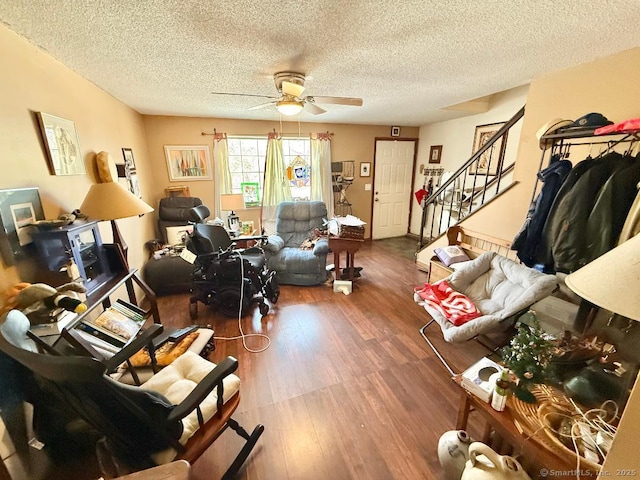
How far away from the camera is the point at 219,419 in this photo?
4.00 feet

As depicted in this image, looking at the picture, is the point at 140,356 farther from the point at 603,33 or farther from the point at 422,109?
the point at 422,109

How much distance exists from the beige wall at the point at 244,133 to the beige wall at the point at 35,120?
4.08 ft

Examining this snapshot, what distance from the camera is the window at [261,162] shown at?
173 inches

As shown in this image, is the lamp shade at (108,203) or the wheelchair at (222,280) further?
the wheelchair at (222,280)

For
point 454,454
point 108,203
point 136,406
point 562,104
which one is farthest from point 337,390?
point 562,104

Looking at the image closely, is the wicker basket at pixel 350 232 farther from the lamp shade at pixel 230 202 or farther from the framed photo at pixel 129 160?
the framed photo at pixel 129 160

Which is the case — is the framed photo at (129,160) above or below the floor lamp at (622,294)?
above

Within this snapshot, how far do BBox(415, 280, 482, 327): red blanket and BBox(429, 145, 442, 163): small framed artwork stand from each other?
3330 mm

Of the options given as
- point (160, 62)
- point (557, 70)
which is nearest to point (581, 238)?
point (557, 70)

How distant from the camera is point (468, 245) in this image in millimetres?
3010

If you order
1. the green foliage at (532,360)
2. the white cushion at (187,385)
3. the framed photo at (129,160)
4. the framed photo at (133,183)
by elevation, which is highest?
the framed photo at (129,160)

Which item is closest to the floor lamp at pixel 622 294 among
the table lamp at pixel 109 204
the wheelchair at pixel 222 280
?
the table lamp at pixel 109 204

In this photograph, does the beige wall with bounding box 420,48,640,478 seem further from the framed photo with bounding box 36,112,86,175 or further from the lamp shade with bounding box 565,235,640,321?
the framed photo with bounding box 36,112,86,175

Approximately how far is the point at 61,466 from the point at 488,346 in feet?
9.70
